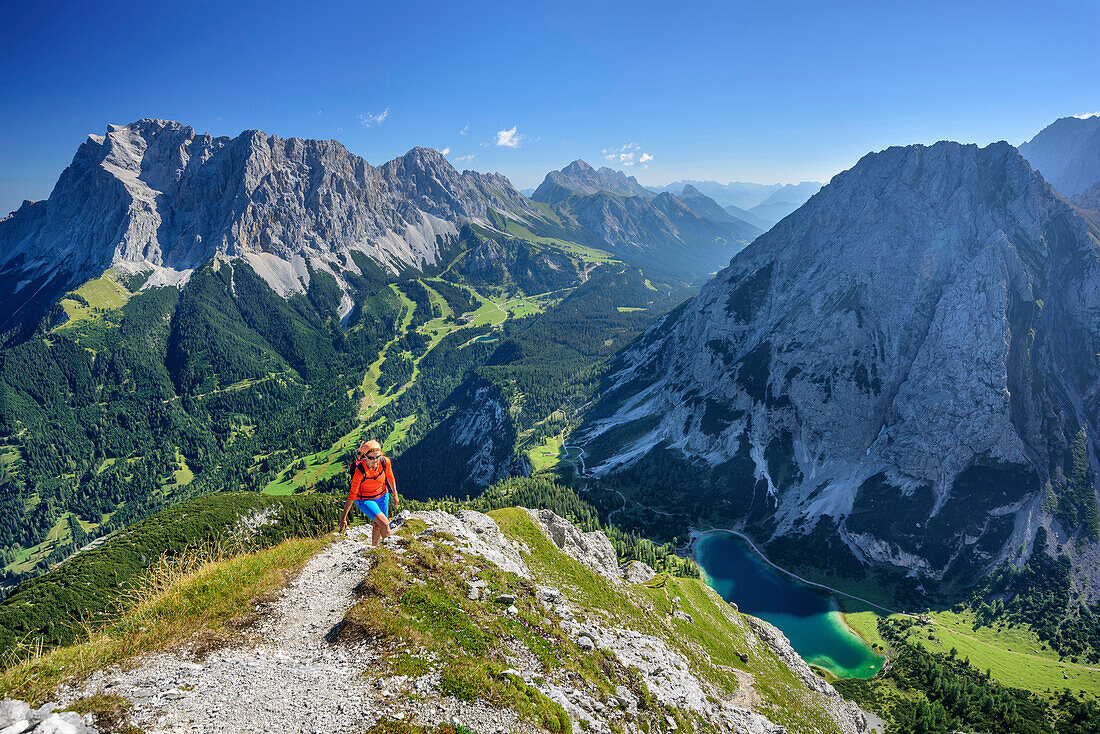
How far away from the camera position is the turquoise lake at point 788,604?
99.4 metres

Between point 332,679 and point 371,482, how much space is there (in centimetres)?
869

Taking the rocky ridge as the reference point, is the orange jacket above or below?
above

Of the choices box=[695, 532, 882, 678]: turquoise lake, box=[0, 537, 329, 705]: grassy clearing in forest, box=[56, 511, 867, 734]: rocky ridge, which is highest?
box=[0, 537, 329, 705]: grassy clearing in forest

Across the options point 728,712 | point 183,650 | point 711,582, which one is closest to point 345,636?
point 183,650

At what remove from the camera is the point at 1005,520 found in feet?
398

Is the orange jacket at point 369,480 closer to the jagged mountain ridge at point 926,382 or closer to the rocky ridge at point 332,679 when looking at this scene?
the rocky ridge at point 332,679

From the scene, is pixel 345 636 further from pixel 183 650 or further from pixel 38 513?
pixel 38 513

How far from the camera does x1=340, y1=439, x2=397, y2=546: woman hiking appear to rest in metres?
22.9

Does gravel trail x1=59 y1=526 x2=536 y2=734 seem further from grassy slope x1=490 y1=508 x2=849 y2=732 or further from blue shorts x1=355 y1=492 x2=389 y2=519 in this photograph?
grassy slope x1=490 y1=508 x2=849 y2=732

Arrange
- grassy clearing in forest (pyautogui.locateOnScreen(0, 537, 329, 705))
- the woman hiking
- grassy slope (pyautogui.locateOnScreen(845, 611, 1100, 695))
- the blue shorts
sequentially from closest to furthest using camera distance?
grassy clearing in forest (pyautogui.locateOnScreen(0, 537, 329, 705)) → the woman hiking → the blue shorts → grassy slope (pyautogui.locateOnScreen(845, 611, 1100, 695))

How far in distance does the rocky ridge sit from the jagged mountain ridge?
134m

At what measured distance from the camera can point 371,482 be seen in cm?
2372

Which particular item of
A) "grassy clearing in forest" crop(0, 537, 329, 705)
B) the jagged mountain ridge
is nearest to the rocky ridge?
"grassy clearing in forest" crop(0, 537, 329, 705)

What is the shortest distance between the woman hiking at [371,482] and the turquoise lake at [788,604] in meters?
115
